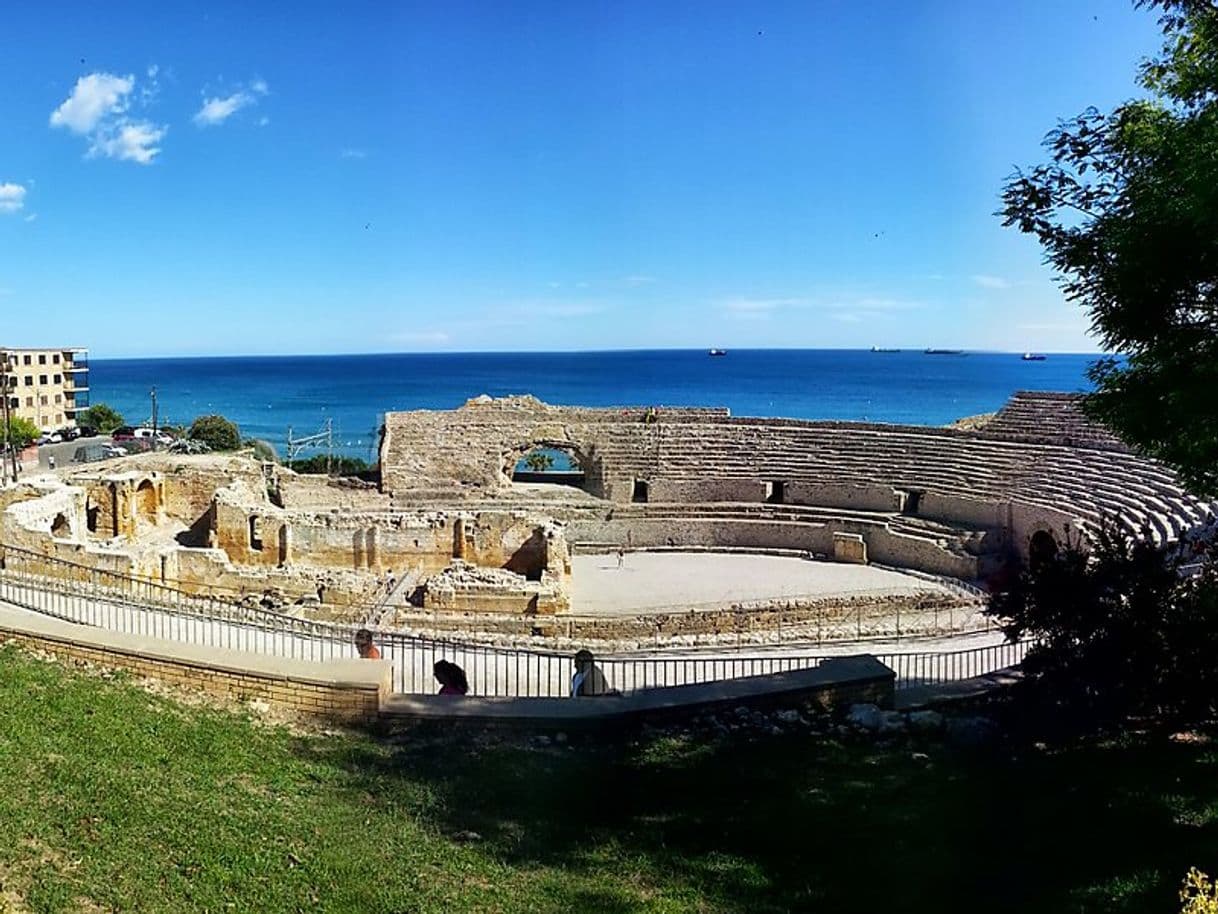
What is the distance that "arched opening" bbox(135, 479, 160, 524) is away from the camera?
2653 cm

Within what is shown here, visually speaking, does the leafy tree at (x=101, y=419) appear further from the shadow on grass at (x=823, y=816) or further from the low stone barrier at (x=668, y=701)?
the shadow on grass at (x=823, y=816)

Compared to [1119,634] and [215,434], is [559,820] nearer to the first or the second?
[1119,634]

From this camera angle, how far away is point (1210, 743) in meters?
7.75

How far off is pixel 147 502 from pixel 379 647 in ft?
53.2

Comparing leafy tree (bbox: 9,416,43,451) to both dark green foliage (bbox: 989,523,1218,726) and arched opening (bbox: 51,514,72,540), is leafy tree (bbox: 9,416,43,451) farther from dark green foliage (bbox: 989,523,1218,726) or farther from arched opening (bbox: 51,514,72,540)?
dark green foliage (bbox: 989,523,1218,726)

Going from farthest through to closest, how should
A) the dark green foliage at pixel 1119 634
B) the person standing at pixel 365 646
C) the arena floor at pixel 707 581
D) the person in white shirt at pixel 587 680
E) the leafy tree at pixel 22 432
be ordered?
the leafy tree at pixel 22 432 < the arena floor at pixel 707 581 < the person standing at pixel 365 646 < the person in white shirt at pixel 587 680 < the dark green foliage at pixel 1119 634

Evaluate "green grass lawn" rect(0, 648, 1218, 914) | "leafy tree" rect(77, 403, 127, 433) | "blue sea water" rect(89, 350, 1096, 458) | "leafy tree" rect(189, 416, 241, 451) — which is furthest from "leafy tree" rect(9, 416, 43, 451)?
"green grass lawn" rect(0, 648, 1218, 914)

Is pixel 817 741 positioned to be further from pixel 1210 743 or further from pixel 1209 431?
pixel 1209 431

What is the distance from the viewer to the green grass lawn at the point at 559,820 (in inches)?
215

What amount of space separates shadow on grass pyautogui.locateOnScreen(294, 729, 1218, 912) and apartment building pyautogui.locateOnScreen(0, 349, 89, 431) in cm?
6652

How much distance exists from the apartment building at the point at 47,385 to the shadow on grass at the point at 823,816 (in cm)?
6652

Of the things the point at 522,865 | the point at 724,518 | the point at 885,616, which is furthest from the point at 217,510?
the point at 522,865

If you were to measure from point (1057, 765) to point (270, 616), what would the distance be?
12.3 metres

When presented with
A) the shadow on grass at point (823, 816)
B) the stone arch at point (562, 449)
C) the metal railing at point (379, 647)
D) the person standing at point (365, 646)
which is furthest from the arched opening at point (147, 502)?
the shadow on grass at point (823, 816)
